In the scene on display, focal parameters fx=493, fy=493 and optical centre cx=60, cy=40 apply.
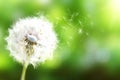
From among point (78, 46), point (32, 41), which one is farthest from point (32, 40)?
point (78, 46)

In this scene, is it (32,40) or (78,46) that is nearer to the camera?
(32,40)

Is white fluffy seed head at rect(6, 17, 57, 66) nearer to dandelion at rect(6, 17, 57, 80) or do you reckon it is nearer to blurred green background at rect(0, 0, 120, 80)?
dandelion at rect(6, 17, 57, 80)

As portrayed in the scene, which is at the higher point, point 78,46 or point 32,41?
point 78,46

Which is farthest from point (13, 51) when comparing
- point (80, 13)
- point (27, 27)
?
point (80, 13)

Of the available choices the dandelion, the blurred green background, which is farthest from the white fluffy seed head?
the blurred green background

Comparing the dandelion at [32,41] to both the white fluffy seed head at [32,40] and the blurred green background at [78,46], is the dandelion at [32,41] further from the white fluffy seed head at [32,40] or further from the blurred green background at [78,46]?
the blurred green background at [78,46]

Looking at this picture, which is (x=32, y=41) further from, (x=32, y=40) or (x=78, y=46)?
(x=78, y=46)

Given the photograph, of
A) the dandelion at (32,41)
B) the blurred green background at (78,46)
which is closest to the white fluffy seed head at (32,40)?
the dandelion at (32,41)
